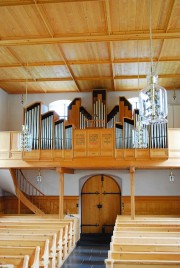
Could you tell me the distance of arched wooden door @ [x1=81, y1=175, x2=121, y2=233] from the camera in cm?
1792

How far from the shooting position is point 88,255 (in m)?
13.0

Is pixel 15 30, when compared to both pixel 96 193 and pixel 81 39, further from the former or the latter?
pixel 96 193

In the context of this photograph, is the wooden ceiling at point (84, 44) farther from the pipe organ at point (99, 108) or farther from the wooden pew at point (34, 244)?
the wooden pew at point (34, 244)

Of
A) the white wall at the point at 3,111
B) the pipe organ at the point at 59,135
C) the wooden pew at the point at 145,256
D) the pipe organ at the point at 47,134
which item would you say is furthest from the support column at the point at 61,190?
the wooden pew at the point at 145,256

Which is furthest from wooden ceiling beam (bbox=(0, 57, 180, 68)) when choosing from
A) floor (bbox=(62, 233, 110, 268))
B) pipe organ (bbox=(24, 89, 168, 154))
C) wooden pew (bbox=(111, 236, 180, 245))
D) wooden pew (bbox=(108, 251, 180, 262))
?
wooden pew (bbox=(108, 251, 180, 262))

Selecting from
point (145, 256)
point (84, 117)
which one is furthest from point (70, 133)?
point (145, 256)

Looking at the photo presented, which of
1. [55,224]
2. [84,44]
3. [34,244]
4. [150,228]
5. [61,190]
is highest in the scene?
[84,44]

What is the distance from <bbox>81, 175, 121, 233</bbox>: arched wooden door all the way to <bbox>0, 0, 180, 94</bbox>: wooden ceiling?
187 inches

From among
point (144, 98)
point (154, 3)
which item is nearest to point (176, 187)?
point (154, 3)

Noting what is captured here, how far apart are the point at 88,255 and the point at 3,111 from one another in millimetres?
7994

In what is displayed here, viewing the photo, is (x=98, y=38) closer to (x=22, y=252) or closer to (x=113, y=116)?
(x=22, y=252)

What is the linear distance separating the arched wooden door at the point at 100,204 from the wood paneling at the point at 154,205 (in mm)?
660

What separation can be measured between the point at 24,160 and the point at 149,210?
6.70m

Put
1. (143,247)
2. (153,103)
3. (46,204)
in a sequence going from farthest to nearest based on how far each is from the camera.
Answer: (46,204)
(143,247)
(153,103)
